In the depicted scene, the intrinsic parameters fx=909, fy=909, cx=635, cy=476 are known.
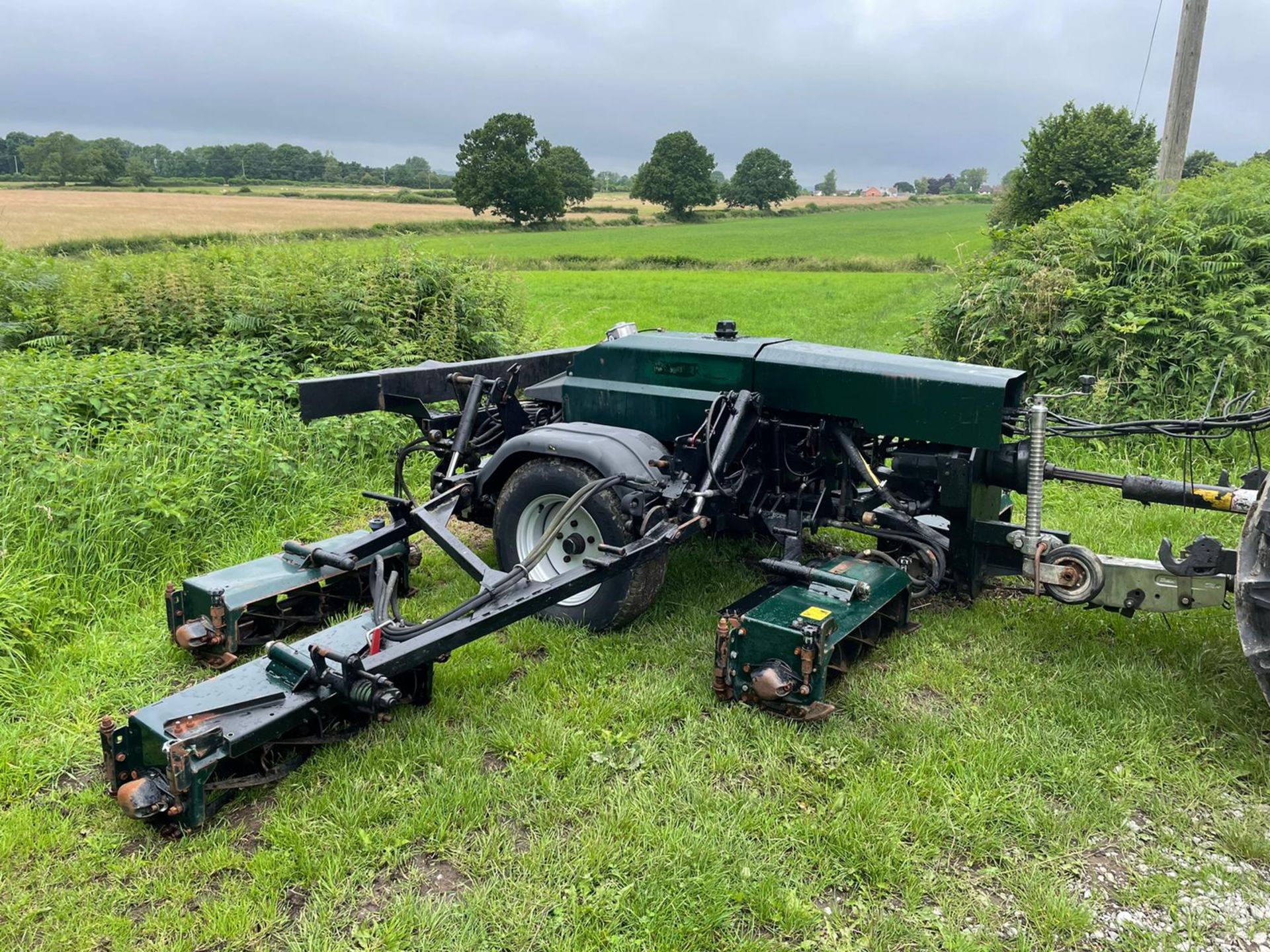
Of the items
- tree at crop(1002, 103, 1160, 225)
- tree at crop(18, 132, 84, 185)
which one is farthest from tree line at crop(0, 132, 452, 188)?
tree at crop(1002, 103, 1160, 225)

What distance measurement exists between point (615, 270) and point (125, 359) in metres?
25.0

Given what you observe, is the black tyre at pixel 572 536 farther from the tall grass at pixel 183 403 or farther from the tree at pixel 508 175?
the tree at pixel 508 175

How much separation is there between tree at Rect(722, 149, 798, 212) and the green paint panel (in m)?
76.1

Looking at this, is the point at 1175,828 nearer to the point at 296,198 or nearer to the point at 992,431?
the point at 992,431

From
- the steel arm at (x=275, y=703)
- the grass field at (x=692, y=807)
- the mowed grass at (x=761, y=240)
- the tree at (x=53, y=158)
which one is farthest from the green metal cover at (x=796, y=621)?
the tree at (x=53, y=158)

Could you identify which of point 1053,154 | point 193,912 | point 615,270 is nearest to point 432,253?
point 193,912

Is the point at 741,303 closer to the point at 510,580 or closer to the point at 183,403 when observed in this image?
the point at 183,403

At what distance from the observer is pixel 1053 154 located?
1128 inches

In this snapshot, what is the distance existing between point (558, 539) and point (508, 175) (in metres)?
58.7

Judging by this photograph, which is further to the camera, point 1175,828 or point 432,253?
point 432,253

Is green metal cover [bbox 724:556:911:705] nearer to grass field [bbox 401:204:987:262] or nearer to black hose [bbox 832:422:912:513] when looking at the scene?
black hose [bbox 832:422:912:513]

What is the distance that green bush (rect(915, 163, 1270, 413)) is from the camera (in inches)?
299

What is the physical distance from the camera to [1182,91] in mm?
10367

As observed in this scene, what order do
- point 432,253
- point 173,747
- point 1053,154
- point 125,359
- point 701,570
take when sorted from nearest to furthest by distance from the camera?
1. point 173,747
2. point 701,570
3. point 125,359
4. point 432,253
5. point 1053,154
